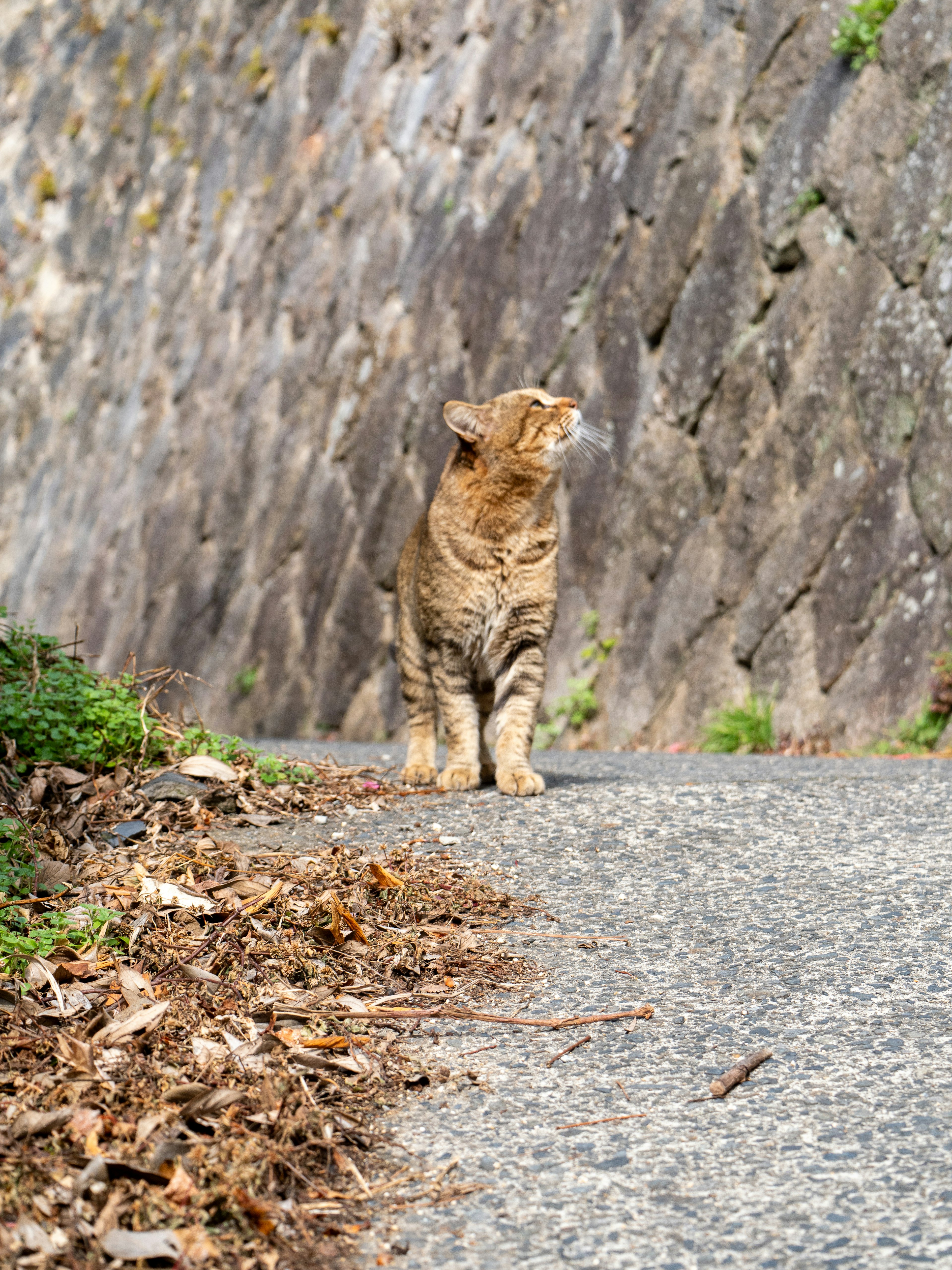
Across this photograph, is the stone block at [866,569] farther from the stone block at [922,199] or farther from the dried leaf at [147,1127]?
the dried leaf at [147,1127]

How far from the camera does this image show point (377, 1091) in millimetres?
2184

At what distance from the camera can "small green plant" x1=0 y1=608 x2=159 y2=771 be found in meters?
3.86

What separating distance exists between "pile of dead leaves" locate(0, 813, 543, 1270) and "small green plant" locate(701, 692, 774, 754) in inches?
146

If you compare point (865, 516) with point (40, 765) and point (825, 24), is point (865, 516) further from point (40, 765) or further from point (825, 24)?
point (40, 765)

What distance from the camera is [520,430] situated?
4.86 m

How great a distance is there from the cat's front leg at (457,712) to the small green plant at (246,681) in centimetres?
680

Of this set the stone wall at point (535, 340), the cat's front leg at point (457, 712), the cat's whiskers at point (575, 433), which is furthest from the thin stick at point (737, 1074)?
the stone wall at point (535, 340)

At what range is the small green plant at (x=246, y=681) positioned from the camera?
37.1ft

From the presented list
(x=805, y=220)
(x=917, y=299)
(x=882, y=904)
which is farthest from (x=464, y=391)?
(x=882, y=904)

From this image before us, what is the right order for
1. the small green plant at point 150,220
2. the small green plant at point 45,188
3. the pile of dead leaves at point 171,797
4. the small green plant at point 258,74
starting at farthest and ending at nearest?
1. the small green plant at point 45,188
2. the small green plant at point 150,220
3. the small green plant at point 258,74
4. the pile of dead leaves at point 171,797

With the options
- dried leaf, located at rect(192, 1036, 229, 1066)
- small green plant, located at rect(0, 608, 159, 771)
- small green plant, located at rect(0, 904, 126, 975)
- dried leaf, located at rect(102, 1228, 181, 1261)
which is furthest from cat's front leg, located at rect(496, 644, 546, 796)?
dried leaf, located at rect(102, 1228, 181, 1261)

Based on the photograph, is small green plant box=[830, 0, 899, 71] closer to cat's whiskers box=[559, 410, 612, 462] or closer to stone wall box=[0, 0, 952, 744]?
stone wall box=[0, 0, 952, 744]

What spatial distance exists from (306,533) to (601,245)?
3807 mm

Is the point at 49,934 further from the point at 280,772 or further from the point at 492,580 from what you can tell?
the point at 492,580
